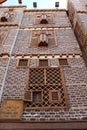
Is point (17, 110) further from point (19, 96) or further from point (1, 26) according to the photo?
point (1, 26)


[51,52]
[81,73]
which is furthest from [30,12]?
[81,73]

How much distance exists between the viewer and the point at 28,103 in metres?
6.28

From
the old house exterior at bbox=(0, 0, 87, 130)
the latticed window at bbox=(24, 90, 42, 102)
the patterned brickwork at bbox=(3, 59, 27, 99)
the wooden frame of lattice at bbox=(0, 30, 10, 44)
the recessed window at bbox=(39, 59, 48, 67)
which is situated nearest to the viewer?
the old house exterior at bbox=(0, 0, 87, 130)

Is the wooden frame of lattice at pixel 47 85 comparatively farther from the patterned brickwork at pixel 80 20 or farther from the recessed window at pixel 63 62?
the patterned brickwork at pixel 80 20

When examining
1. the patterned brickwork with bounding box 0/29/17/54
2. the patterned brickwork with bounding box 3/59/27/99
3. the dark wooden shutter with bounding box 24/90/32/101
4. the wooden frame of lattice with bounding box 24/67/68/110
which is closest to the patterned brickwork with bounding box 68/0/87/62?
the wooden frame of lattice with bounding box 24/67/68/110

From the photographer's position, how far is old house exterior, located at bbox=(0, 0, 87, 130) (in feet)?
18.4

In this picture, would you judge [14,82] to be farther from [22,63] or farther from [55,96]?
[55,96]

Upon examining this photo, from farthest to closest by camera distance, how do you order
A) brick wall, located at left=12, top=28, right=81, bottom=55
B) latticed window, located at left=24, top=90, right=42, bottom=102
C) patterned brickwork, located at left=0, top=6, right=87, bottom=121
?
1. brick wall, located at left=12, top=28, right=81, bottom=55
2. latticed window, located at left=24, top=90, right=42, bottom=102
3. patterned brickwork, located at left=0, top=6, right=87, bottom=121

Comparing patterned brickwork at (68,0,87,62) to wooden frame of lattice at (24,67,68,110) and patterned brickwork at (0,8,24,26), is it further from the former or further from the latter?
patterned brickwork at (0,8,24,26)

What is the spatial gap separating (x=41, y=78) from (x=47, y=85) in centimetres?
50

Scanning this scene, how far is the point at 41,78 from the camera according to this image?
7375 mm

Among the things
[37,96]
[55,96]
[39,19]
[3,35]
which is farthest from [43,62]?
[39,19]

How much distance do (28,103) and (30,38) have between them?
185 inches

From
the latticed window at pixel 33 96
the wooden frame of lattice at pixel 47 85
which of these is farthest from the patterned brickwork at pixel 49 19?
the latticed window at pixel 33 96
